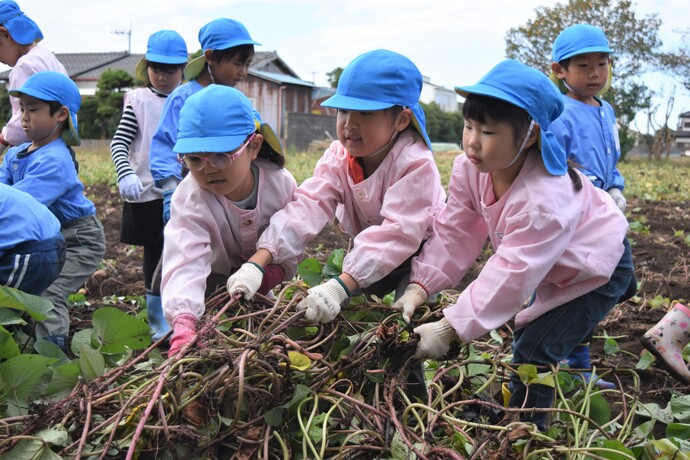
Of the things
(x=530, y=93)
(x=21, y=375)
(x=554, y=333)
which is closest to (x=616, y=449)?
(x=554, y=333)

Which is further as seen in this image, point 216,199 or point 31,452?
point 216,199

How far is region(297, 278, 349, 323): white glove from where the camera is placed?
2.11m

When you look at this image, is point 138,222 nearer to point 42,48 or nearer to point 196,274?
point 42,48

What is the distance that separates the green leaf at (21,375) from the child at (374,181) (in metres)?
0.67

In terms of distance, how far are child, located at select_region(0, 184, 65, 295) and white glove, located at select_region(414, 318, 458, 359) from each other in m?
1.62

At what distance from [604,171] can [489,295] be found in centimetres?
151

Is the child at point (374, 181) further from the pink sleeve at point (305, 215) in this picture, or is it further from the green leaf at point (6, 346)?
the green leaf at point (6, 346)

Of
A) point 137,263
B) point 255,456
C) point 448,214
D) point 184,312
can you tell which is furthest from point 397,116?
point 137,263

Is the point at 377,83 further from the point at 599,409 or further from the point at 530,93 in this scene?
the point at 599,409

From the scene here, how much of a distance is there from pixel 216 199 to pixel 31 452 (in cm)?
106

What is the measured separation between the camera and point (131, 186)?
3.65m

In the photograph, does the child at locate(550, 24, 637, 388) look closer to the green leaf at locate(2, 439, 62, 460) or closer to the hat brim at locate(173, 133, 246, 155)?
the hat brim at locate(173, 133, 246, 155)

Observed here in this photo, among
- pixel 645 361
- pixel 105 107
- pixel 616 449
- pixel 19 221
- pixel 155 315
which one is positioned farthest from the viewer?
pixel 105 107

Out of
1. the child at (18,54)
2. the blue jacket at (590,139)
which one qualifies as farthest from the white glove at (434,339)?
the child at (18,54)
